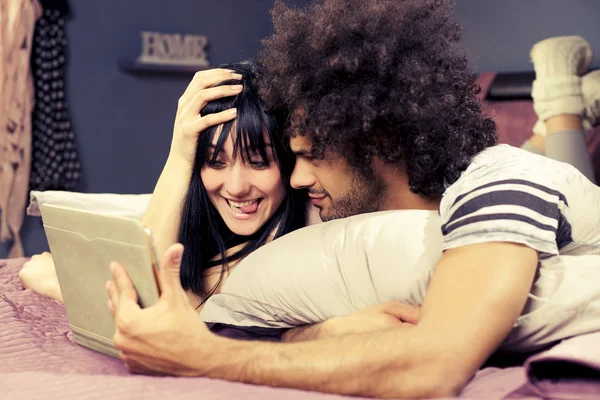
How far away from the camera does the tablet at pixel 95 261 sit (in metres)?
0.95

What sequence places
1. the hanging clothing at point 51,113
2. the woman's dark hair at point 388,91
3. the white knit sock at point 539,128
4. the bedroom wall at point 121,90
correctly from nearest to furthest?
the woman's dark hair at point 388,91 → the white knit sock at point 539,128 → the hanging clothing at point 51,113 → the bedroom wall at point 121,90

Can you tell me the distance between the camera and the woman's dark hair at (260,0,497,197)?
122cm

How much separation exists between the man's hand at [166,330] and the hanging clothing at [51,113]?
7.49 ft

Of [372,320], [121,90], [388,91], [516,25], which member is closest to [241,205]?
[388,91]

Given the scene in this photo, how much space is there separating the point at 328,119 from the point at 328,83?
0.08 meters

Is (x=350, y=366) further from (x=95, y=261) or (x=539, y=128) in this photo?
(x=539, y=128)

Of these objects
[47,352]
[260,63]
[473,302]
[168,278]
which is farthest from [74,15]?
[473,302]

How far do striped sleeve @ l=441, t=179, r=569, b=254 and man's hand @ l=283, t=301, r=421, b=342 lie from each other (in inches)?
5.1

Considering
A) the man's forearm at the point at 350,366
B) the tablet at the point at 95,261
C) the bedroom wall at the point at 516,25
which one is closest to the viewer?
the man's forearm at the point at 350,366

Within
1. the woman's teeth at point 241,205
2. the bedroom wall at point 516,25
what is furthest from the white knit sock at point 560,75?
the woman's teeth at point 241,205

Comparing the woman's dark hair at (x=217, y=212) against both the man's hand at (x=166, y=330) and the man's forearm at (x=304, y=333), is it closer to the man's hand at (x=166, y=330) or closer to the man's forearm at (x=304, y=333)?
the man's forearm at (x=304, y=333)

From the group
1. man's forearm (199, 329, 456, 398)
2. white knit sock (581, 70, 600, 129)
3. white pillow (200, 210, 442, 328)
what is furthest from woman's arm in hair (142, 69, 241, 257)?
white knit sock (581, 70, 600, 129)

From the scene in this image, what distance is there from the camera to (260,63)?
1.60 metres

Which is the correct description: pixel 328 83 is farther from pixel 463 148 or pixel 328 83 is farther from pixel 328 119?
pixel 463 148
